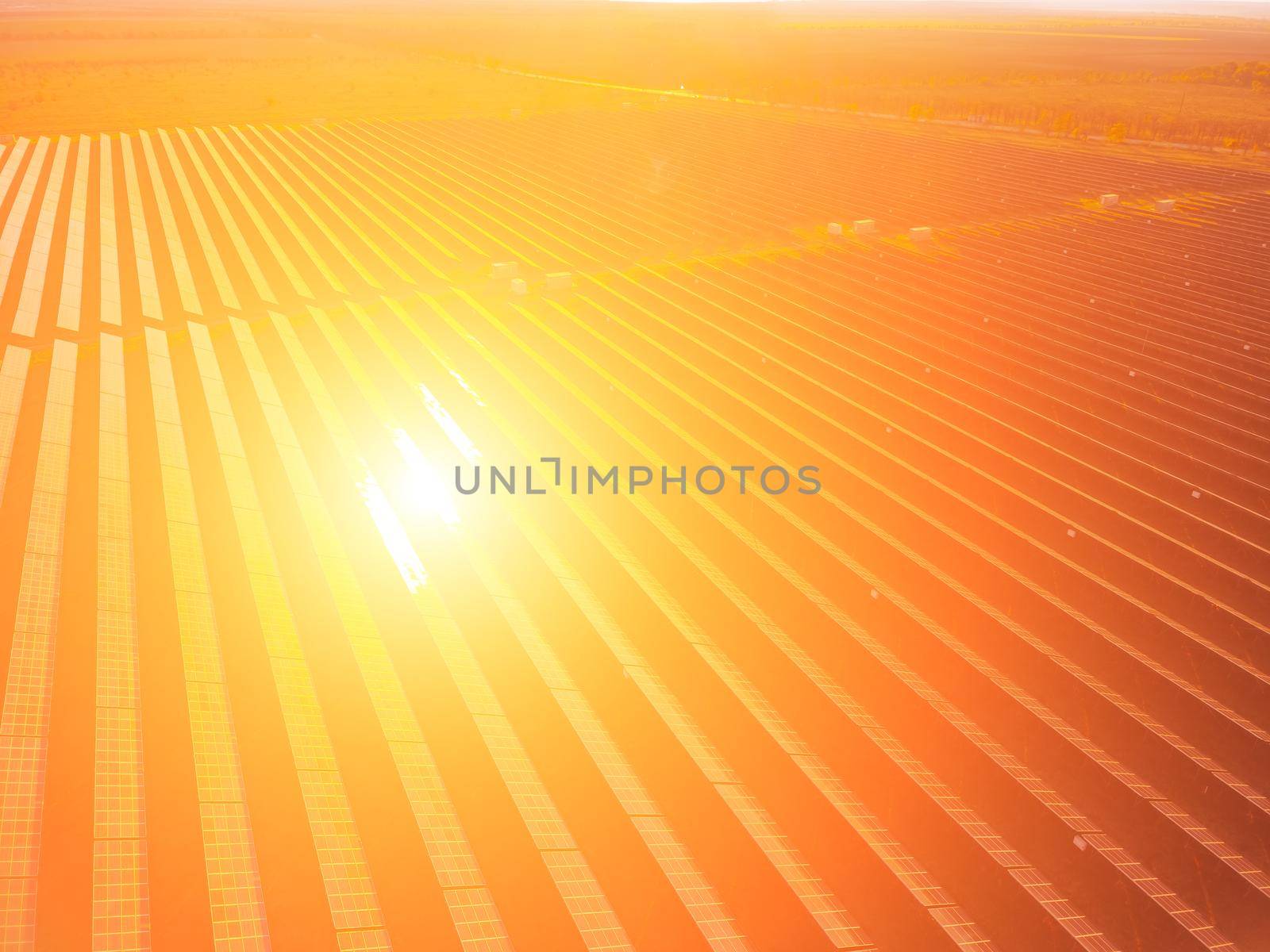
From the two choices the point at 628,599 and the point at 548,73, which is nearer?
the point at 628,599

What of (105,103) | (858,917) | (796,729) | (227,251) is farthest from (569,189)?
(105,103)

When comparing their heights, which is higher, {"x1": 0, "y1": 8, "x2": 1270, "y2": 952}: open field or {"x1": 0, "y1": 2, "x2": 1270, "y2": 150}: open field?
{"x1": 0, "y1": 2, "x2": 1270, "y2": 150}: open field

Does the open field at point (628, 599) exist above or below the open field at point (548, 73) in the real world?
below

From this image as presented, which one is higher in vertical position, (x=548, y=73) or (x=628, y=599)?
(x=548, y=73)

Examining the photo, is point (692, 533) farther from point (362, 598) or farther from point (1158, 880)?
point (1158, 880)

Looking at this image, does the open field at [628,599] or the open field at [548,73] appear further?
the open field at [548,73]

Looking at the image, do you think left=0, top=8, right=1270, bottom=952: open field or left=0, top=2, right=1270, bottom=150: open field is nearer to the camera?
left=0, top=8, right=1270, bottom=952: open field

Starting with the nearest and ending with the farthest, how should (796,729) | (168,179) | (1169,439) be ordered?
1. (796,729)
2. (1169,439)
3. (168,179)

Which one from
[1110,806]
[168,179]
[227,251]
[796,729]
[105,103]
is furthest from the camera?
[105,103]
